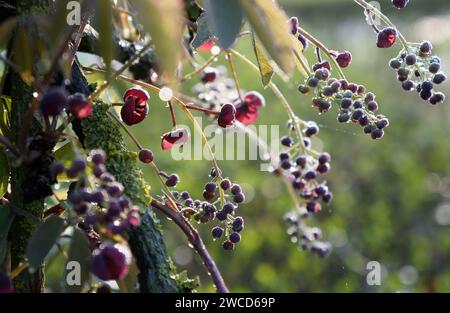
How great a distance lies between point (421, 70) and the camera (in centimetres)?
81

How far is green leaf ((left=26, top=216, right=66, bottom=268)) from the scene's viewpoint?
0.60 metres

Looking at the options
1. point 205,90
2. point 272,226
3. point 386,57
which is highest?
point 386,57

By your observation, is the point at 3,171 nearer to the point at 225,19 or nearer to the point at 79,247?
the point at 79,247

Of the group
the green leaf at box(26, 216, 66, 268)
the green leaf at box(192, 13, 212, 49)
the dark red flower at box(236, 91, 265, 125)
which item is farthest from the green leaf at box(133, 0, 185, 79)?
the dark red flower at box(236, 91, 265, 125)

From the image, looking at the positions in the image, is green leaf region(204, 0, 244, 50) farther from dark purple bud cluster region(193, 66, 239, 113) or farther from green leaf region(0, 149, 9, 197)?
dark purple bud cluster region(193, 66, 239, 113)

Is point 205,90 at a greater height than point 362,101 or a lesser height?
greater

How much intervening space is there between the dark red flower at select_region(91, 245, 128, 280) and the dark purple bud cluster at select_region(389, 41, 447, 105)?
38cm

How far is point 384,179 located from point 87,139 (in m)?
2.27

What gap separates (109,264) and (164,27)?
0.19 meters

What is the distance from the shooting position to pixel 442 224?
2.75 m

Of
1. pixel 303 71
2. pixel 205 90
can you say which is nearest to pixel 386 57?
pixel 205 90

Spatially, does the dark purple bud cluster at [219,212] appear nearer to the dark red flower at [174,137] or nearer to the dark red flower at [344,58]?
the dark red flower at [174,137]

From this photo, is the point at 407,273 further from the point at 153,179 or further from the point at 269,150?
the point at 269,150

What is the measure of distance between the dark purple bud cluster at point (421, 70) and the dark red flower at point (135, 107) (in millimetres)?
265
